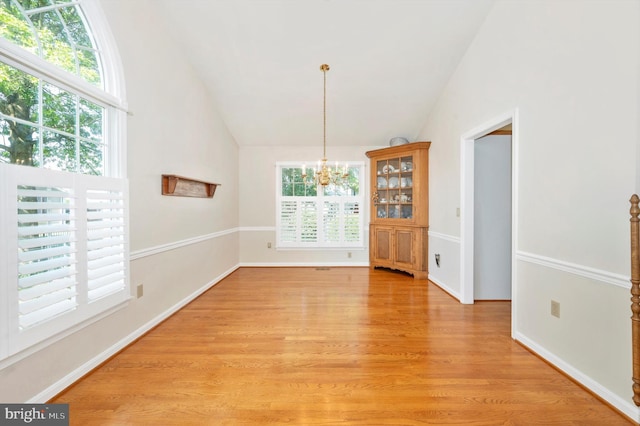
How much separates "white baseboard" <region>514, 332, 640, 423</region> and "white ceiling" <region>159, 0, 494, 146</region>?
334 centimetres

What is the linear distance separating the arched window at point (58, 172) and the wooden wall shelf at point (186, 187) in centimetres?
61

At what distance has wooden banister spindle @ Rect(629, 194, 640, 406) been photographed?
4.74 feet

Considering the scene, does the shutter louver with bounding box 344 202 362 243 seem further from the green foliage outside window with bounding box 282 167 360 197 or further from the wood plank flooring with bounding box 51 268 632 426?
the wood plank flooring with bounding box 51 268 632 426

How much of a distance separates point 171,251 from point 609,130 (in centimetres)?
386

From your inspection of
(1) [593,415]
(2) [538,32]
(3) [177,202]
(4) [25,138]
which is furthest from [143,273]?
(2) [538,32]

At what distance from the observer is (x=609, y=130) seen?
1744mm

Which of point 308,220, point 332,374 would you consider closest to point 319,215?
point 308,220

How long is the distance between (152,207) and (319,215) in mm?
3318

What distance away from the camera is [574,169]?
6.52 ft

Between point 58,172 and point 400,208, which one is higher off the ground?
point 58,172

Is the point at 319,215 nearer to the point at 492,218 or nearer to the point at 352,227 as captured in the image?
the point at 352,227

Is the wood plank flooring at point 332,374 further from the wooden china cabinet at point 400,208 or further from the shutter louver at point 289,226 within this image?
the shutter louver at point 289,226

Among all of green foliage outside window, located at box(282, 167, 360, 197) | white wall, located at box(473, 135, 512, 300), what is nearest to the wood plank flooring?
white wall, located at box(473, 135, 512, 300)

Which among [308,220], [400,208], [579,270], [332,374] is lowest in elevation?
[332,374]
